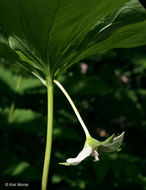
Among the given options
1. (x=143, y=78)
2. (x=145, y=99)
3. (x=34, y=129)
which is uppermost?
(x=143, y=78)

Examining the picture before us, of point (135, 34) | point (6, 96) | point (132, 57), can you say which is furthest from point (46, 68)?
point (132, 57)

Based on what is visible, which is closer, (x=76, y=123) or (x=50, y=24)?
(x=50, y=24)

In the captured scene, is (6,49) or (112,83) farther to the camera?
(112,83)

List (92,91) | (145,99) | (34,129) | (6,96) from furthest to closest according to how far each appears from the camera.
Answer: (145,99) → (6,96) → (92,91) → (34,129)

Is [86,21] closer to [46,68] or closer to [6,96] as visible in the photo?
[46,68]

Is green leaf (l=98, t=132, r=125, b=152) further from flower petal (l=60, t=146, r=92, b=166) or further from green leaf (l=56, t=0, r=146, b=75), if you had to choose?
green leaf (l=56, t=0, r=146, b=75)

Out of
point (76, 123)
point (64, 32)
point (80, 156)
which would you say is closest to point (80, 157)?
point (80, 156)

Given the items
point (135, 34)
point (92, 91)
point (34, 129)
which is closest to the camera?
point (135, 34)

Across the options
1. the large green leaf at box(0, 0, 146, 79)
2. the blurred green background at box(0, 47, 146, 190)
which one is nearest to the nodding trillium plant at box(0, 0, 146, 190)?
the large green leaf at box(0, 0, 146, 79)

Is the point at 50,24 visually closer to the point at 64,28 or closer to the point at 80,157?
the point at 64,28
